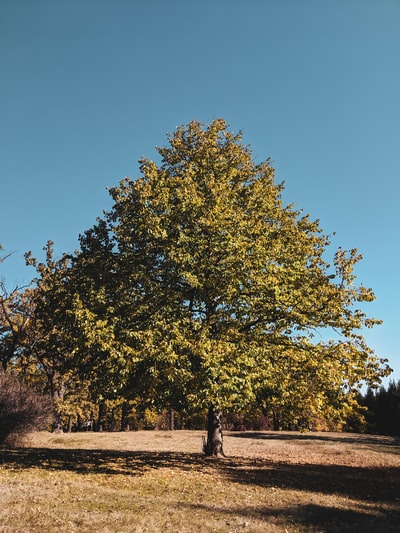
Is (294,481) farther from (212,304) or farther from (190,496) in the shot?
(212,304)

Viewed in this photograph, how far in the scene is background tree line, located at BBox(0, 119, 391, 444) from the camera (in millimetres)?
13570

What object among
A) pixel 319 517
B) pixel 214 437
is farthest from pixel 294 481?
pixel 214 437

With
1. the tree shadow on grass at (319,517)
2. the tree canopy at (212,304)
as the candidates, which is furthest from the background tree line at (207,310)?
the tree shadow on grass at (319,517)

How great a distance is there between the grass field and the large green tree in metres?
2.56

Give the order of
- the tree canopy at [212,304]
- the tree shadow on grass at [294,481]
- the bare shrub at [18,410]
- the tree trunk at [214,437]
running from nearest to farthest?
1. the tree shadow on grass at [294,481]
2. the tree canopy at [212,304]
3. the tree trunk at [214,437]
4. the bare shrub at [18,410]

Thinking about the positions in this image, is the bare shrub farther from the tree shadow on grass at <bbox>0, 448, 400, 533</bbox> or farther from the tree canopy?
the tree canopy

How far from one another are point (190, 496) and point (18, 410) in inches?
595

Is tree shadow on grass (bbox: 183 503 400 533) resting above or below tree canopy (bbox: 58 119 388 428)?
below

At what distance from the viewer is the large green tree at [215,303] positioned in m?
13.5

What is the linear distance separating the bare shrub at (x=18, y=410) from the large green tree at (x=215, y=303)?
26.7ft

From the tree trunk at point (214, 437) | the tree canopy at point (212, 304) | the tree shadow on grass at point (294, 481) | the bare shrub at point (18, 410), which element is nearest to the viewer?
the tree shadow on grass at point (294, 481)

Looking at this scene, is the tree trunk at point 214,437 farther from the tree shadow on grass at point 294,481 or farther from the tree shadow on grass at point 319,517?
the tree shadow on grass at point 319,517

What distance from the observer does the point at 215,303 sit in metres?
17.4

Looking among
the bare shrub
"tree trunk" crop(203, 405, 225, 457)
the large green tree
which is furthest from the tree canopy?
the bare shrub
